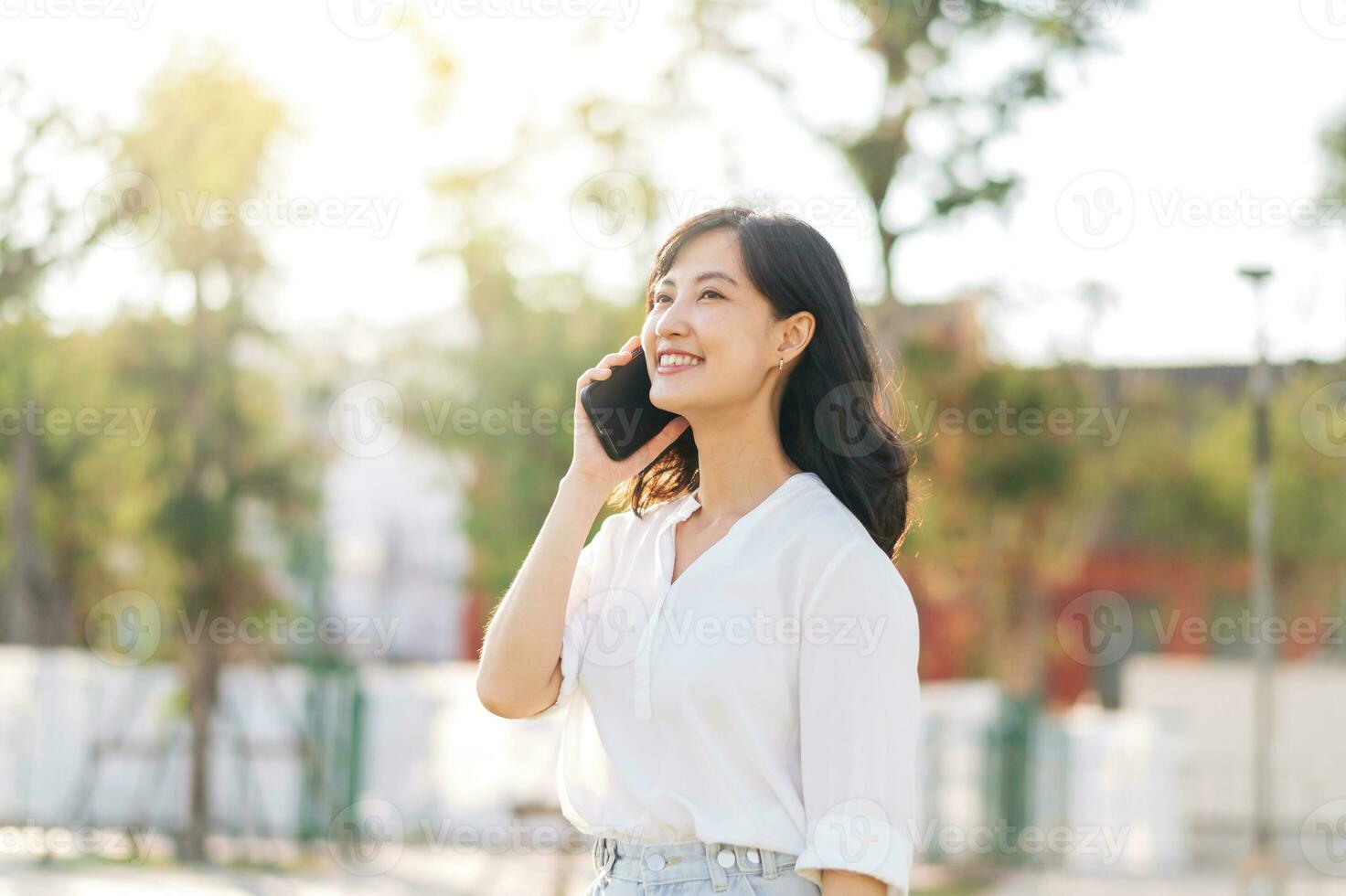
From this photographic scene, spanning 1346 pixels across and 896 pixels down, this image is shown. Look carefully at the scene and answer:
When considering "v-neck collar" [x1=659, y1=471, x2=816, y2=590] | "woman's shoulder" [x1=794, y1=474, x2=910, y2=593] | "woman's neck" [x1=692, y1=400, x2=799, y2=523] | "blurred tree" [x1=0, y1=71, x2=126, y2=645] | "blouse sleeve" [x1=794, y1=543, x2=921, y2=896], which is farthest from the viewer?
"blurred tree" [x1=0, y1=71, x2=126, y2=645]

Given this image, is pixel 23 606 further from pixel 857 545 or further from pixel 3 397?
pixel 857 545

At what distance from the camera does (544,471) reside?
49.1 feet

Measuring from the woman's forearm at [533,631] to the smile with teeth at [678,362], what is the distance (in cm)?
26

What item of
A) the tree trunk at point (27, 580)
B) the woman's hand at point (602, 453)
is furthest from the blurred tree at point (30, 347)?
the woman's hand at point (602, 453)

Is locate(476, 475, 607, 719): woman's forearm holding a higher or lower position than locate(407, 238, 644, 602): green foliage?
lower

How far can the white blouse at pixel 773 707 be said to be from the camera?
93.6 inches

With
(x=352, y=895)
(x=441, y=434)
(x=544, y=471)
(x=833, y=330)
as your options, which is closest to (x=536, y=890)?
(x=352, y=895)

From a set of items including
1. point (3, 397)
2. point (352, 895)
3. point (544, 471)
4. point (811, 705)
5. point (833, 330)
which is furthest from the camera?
point (544, 471)

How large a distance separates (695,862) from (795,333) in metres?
0.88

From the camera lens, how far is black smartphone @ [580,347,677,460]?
2828mm

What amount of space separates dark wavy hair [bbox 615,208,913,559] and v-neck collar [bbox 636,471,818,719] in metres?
0.07

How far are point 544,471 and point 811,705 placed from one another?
41.5 ft

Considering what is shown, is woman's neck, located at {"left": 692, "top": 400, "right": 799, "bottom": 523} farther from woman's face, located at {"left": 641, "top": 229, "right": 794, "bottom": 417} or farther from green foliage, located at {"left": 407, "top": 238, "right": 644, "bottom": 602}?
green foliage, located at {"left": 407, "top": 238, "right": 644, "bottom": 602}

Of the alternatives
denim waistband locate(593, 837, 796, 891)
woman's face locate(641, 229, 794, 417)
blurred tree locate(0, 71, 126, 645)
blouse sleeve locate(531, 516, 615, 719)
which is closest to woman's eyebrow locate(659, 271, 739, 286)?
woman's face locate(641, 229, 794, 417)
